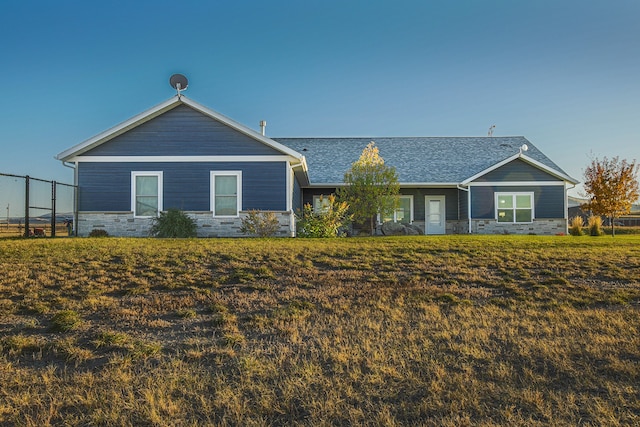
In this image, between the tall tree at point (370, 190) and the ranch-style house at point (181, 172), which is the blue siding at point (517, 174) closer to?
the tall tree at point (370, 190)

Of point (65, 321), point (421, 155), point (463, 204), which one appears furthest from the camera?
point (421, 155)

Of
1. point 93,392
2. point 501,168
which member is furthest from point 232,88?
point 93,392

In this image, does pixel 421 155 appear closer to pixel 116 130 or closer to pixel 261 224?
pixel 261 224

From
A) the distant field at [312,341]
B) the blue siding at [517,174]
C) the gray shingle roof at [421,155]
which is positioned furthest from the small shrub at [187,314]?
the blue siding at [517,174]

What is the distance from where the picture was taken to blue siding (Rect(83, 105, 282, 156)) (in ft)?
57.3

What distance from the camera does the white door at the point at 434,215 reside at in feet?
81.3

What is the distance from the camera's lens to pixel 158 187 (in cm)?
1752

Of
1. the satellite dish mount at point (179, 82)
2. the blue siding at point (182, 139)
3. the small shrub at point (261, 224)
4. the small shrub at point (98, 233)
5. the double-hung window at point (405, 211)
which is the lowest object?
the small shrub at point (98, 233)

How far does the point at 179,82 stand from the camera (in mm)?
17516

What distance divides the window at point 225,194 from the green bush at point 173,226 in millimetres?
1092

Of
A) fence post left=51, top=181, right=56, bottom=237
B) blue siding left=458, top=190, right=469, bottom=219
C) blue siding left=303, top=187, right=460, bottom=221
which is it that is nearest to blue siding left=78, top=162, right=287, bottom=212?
fence post left=51, top=181, right=56, bottom=237

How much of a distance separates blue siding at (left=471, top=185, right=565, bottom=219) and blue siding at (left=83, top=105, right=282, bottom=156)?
1092 centimetres

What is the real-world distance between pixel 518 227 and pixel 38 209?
19.5 meters

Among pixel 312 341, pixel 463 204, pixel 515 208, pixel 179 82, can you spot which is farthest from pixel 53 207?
pixel 515 208
